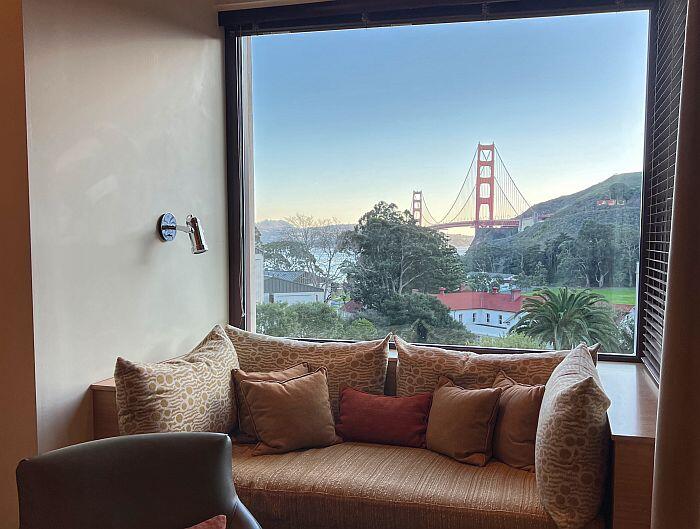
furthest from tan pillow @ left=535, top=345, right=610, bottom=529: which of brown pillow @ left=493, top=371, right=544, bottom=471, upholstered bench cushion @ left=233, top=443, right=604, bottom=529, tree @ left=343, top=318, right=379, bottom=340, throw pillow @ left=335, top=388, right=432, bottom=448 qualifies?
tree @ left=343, top=318, right=379, bottom=340

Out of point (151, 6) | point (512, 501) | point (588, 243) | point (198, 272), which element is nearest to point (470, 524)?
point (512, 501)

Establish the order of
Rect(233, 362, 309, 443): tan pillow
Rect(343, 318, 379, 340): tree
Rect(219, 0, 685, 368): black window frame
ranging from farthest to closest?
Rect(343, 318, 379, 340): tree → Rect(219, 0, 685, 368): black window frame → Rect(233, 362, 309, 443): tan pillow

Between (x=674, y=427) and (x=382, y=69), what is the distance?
239cm

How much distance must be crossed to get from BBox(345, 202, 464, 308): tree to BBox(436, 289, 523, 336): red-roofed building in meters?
0.08

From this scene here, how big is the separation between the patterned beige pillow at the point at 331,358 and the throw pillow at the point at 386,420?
0.09 m

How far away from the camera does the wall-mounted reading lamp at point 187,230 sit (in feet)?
9.21

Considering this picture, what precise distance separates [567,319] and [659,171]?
796 millimetres

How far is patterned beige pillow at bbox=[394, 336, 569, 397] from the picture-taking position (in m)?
2.55

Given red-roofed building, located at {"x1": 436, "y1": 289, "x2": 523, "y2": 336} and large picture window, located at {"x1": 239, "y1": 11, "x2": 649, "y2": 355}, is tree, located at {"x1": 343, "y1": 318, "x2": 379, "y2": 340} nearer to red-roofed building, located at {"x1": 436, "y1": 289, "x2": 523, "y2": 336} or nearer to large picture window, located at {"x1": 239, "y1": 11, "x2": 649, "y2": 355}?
large picture window, located at {"x1": 239, "y1": 11, "x2": 649, "y2": 355}

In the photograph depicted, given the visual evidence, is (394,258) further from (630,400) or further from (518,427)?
(630,400)

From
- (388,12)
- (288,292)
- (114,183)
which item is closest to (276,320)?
(288,292)

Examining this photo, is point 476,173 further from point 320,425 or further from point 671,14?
point 320,425

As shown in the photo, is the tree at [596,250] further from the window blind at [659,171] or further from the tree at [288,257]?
the tree at [288,257]

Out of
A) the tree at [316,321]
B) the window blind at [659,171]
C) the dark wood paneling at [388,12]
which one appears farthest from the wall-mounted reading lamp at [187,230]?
the window blind at [659,171]
